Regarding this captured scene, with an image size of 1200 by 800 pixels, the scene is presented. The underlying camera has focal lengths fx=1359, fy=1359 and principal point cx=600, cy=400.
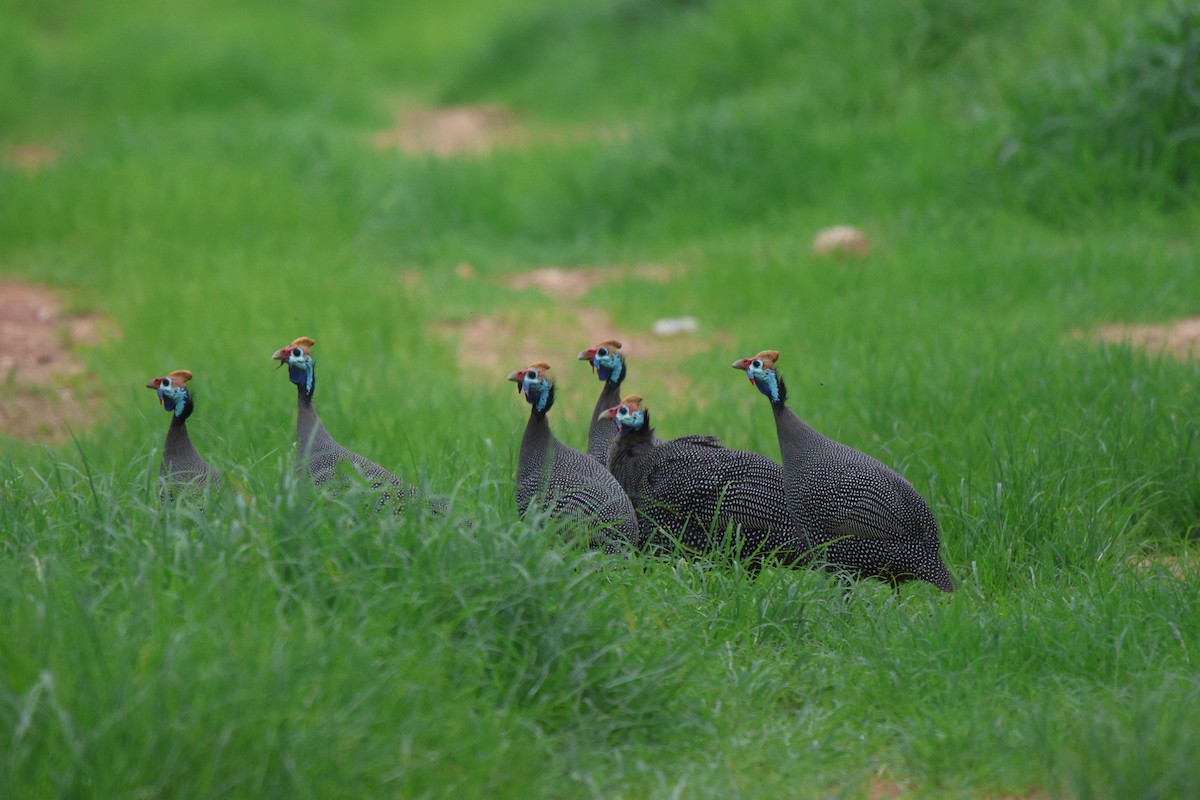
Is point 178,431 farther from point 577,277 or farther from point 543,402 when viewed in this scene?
point 577,277

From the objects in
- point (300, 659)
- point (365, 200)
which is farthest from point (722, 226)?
point (300, 659)

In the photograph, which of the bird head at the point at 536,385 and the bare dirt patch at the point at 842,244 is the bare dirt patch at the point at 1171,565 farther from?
the bare dirt patch at the point at 842,244

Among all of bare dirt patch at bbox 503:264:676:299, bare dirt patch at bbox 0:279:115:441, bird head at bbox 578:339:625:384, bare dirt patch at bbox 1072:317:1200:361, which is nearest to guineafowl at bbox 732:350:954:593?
bird head at bbox 578:339:625:384

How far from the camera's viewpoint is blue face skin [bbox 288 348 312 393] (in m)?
4.29

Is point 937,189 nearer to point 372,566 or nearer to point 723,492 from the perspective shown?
point 723,492

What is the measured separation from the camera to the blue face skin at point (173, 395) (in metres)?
4.24

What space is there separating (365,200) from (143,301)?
96.5 inches

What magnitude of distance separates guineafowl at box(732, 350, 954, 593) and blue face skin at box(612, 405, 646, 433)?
0.49 metres

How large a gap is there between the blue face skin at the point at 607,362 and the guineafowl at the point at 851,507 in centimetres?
71

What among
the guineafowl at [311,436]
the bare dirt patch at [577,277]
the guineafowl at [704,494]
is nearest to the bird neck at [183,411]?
the guineafowl at [311,436]

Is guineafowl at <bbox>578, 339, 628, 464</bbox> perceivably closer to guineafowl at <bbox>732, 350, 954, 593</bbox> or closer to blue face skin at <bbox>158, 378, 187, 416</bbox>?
guineafowl at <bbox>732, 350, 954, 593</bbox>

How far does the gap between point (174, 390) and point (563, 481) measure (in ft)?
4.11

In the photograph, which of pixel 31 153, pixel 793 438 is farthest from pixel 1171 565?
pixel 31 153

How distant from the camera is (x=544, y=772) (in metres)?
2.91
